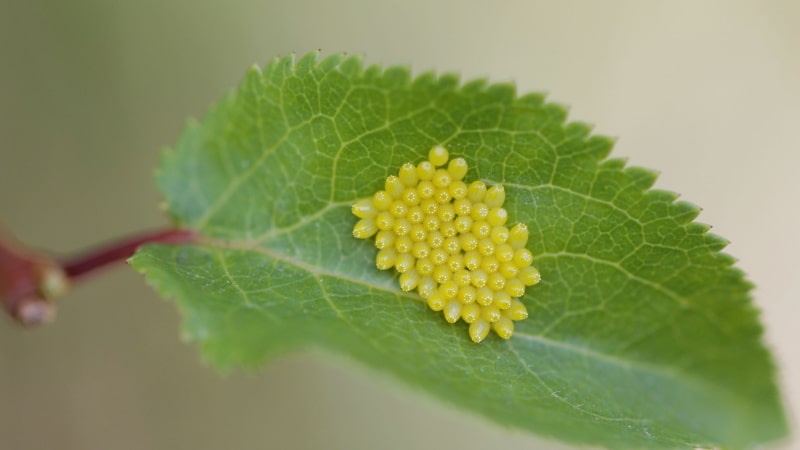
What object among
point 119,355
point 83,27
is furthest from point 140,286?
point 83,27

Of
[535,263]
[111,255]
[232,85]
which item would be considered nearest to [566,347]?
[535,263]

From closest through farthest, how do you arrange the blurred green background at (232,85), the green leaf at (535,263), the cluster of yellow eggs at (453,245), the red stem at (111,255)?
the green leaf at (535,263), the cluster of yellow eggs at (453,245), the red stem at (111,255), the blurred green background at (232,85)

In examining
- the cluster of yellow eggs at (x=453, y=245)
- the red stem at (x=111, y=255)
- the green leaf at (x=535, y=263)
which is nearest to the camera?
the green leaf at (x=535, y=263)

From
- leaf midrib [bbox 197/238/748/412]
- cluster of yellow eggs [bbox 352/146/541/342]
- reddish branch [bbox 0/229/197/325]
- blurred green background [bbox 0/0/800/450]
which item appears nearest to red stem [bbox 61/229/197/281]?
reddish branch [bbox 0/229/197/325]

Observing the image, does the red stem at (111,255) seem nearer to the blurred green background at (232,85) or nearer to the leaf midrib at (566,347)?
the leaf midrib at (566,347)

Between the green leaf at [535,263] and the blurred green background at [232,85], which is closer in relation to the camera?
the green leaf at [535,263]

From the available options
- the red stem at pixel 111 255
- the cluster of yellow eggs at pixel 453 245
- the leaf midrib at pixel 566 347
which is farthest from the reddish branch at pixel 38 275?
the cluster of yellow eggs at pixel 453 245
